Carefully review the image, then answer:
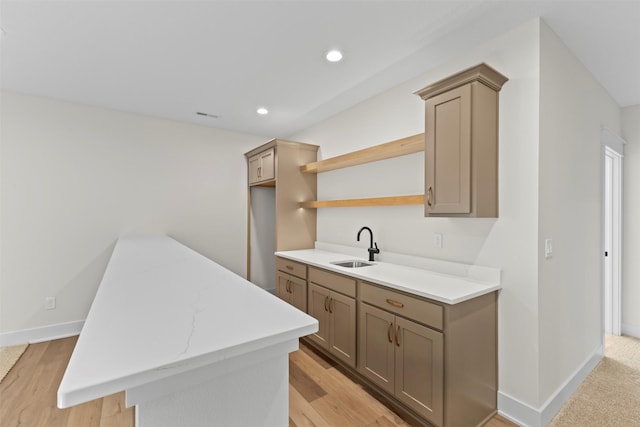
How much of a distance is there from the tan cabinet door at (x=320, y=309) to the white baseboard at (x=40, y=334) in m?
2.63

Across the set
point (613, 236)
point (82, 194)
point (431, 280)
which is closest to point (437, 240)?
point (431, 280)

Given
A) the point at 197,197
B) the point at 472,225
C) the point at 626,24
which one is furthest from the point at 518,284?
the point at 197,197

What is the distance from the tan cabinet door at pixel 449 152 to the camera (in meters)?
1.88

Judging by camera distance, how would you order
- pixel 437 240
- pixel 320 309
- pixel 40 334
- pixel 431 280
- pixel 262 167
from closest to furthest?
1. pixel 431 280
2. pixel 437 240
3. pixel 320 309
4. pixel 40 334
5. pixel 262 167

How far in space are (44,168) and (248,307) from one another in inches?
138

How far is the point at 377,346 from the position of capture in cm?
215

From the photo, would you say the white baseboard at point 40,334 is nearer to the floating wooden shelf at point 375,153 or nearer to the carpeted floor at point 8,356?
the carpeted floor at point 8,356

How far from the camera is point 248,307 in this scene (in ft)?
3.22

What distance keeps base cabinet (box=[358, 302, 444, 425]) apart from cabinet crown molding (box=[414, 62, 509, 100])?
5.09 ft

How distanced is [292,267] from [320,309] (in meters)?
0.61

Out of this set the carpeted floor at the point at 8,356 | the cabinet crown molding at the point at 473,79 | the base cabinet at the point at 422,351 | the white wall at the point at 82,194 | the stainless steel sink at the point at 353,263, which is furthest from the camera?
the white wall at the point at 82,194

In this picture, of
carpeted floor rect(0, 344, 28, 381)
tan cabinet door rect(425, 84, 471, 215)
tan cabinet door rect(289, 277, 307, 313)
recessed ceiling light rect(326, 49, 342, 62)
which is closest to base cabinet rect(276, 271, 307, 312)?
tan cabinet door rect(289, 277, 307, 313)

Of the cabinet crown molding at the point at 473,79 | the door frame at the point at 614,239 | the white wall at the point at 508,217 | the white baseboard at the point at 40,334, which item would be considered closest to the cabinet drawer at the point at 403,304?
the white wall at the point at 508,217

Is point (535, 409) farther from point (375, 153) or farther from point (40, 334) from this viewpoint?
point (40, 334)
